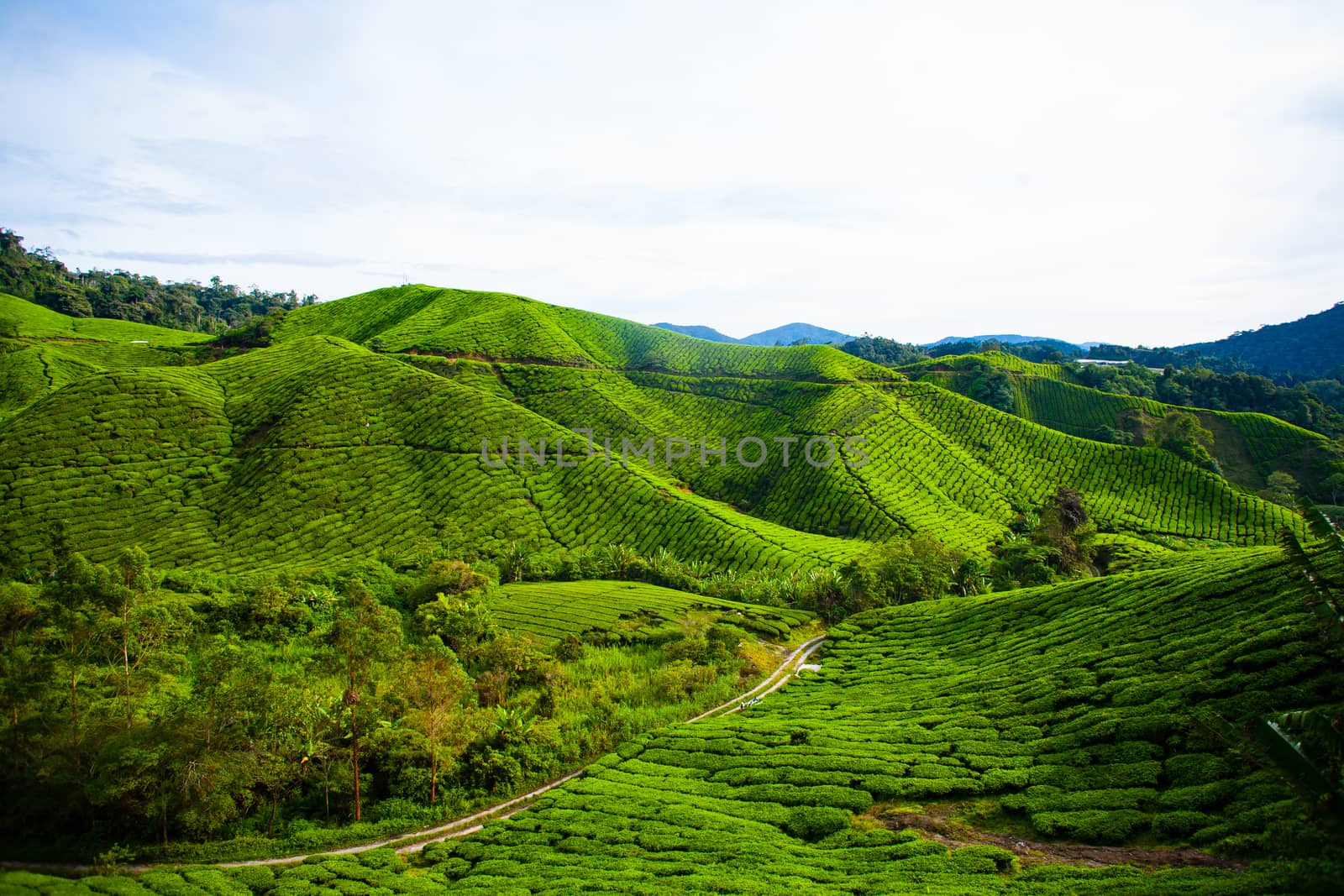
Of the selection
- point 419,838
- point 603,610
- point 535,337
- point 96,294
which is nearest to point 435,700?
point 419,838

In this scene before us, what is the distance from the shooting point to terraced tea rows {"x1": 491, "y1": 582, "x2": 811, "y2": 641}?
162ft

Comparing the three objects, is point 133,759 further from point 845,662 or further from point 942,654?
point 942,654

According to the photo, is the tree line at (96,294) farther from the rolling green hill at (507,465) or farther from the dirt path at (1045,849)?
the dirt path at (1045,849)

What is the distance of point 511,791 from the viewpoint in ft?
96.0

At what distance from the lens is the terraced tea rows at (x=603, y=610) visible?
4928 cm

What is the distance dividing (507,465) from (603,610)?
129 ft

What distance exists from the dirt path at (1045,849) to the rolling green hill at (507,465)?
1757 inches

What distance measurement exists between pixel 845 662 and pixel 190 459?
7811cm

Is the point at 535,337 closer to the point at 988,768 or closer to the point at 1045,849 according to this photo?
the point at 988,768

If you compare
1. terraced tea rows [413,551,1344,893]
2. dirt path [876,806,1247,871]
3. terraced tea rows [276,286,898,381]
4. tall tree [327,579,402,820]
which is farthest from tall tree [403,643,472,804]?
terraced tea rows [276,286,898,381]

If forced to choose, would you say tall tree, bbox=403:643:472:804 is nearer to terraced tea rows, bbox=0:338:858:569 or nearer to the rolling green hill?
the rolling green hill

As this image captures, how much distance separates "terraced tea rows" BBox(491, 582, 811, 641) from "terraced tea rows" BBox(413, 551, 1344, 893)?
15.2m

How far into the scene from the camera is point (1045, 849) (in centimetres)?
1928

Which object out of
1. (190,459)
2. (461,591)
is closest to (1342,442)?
(461,591)
